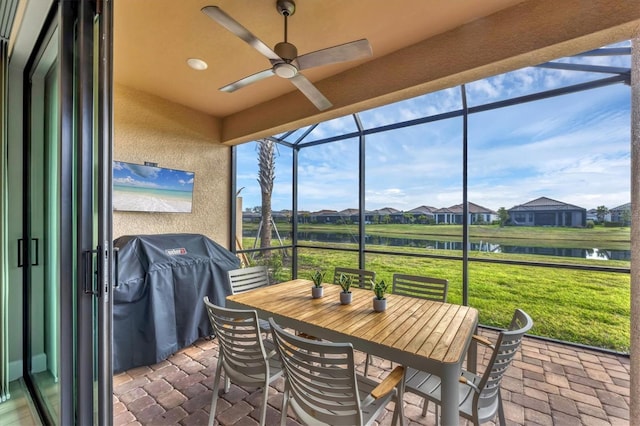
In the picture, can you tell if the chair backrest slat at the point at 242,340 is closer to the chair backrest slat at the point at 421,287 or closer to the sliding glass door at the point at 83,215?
the sliding glass door at the point at 83,215

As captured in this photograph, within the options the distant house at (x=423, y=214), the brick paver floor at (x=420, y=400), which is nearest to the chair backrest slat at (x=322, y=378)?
the brick paver floor at (x=420, y=400)

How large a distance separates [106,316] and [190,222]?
299 centimetres

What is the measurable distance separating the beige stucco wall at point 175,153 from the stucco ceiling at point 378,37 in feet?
1.21

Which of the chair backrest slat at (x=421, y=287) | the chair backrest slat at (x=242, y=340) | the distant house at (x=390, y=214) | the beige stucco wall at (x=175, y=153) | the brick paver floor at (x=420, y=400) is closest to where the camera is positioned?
the chair backrest slat at (x=242, y=340)

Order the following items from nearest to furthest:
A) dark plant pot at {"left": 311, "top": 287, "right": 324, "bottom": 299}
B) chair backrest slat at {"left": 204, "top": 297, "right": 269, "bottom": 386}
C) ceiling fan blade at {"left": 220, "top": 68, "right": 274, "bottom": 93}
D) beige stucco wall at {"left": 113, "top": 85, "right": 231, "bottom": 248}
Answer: chair backrest slat at {"left": 204, "top": 297, "right": 269, "bottom": 386} → ceiling fan blade at {"left": 220, "top": 68, "right": 274, "bottom": 93} → dark plant pot at {"left": 311, "top": 287, "right": 324, "bottom": 299} → beige stucco wall at {"left": 113, "top": 85, "right": 231, "bottom": 248}

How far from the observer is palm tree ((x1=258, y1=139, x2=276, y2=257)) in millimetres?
4910

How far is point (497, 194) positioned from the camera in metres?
3.60

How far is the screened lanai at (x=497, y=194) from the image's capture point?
9.91ft

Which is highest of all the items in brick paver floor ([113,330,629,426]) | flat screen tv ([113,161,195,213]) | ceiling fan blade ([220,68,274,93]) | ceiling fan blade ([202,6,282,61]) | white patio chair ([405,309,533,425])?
ceiling fan blade ([202,6,282,61])

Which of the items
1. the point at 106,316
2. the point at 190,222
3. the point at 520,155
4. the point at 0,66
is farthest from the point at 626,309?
the point at 0,66

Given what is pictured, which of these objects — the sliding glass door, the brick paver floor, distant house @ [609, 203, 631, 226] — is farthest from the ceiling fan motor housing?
distant house @ [609, 203, 631, 226]

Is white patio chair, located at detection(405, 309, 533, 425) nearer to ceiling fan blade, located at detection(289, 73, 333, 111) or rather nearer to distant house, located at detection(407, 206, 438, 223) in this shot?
ceiling fan blade, located at detection(289, 73, 333, 111)

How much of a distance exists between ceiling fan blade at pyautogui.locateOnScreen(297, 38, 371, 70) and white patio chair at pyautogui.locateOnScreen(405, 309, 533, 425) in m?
1.83

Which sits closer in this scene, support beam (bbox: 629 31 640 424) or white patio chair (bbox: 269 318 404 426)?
white patio chair (bbox: 269 318 404 426)
